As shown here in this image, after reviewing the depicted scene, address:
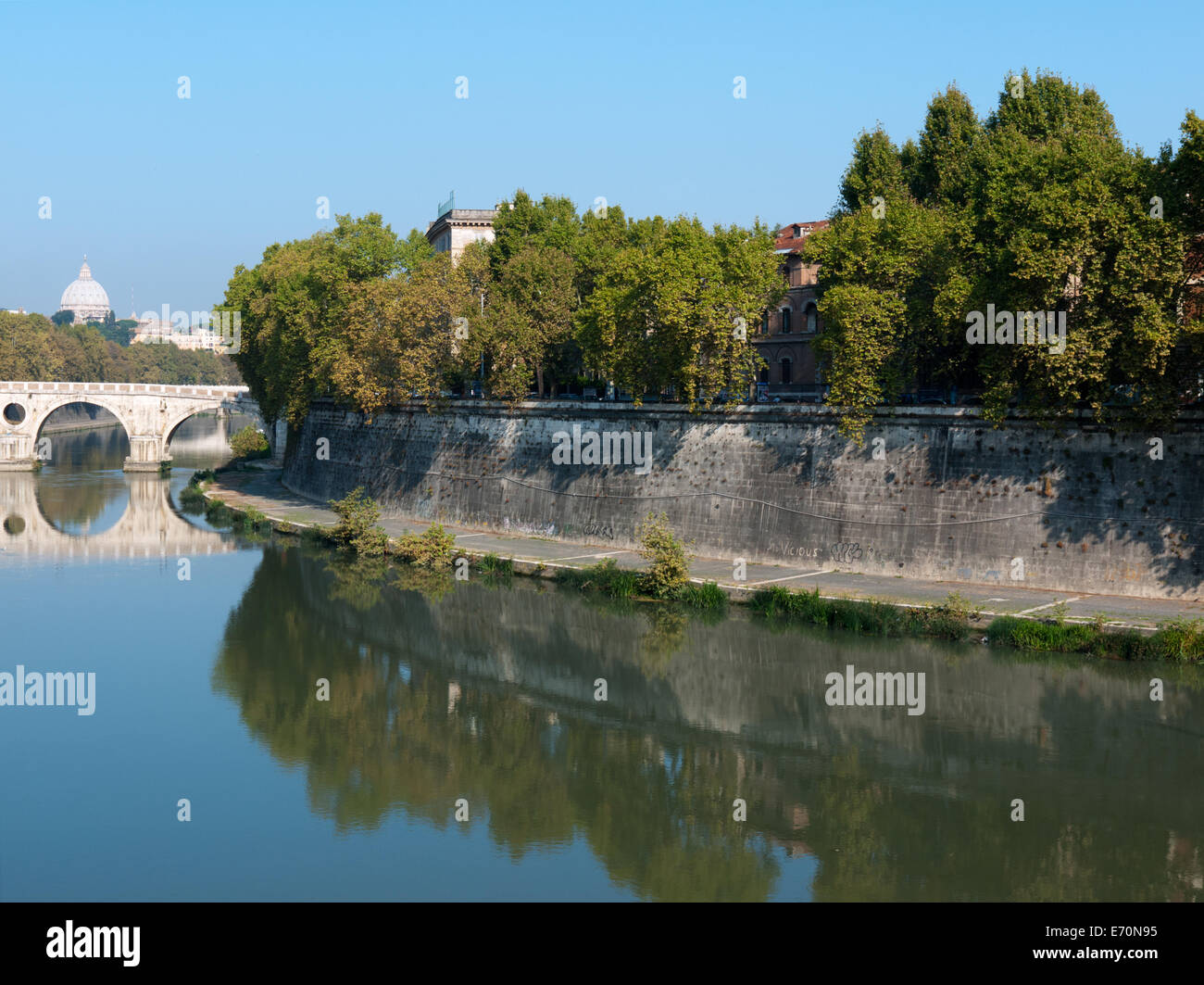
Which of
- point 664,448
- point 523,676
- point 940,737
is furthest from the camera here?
point 664,448

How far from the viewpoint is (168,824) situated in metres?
18.8

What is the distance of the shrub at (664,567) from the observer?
32969 millimetres

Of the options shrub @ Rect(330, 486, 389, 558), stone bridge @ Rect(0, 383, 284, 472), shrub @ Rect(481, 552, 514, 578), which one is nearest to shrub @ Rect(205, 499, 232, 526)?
shrub @ Rect(330, 486, 389, 558)

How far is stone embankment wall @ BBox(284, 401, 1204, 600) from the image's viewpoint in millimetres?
29828

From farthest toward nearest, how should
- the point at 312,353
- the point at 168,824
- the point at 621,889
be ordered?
the point at 312,353, the point at 168,824, the point at 621,889

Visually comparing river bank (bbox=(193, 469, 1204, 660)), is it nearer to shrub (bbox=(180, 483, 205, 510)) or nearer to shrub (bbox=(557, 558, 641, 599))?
shrub (bbox=(557, 558, 641, 599))

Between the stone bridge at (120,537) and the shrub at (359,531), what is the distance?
4.72m

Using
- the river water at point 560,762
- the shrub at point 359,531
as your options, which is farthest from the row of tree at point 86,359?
the river water at point 560,762

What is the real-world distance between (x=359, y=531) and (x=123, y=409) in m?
44.0

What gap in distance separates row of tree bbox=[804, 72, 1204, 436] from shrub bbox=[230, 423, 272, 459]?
1991 inches
